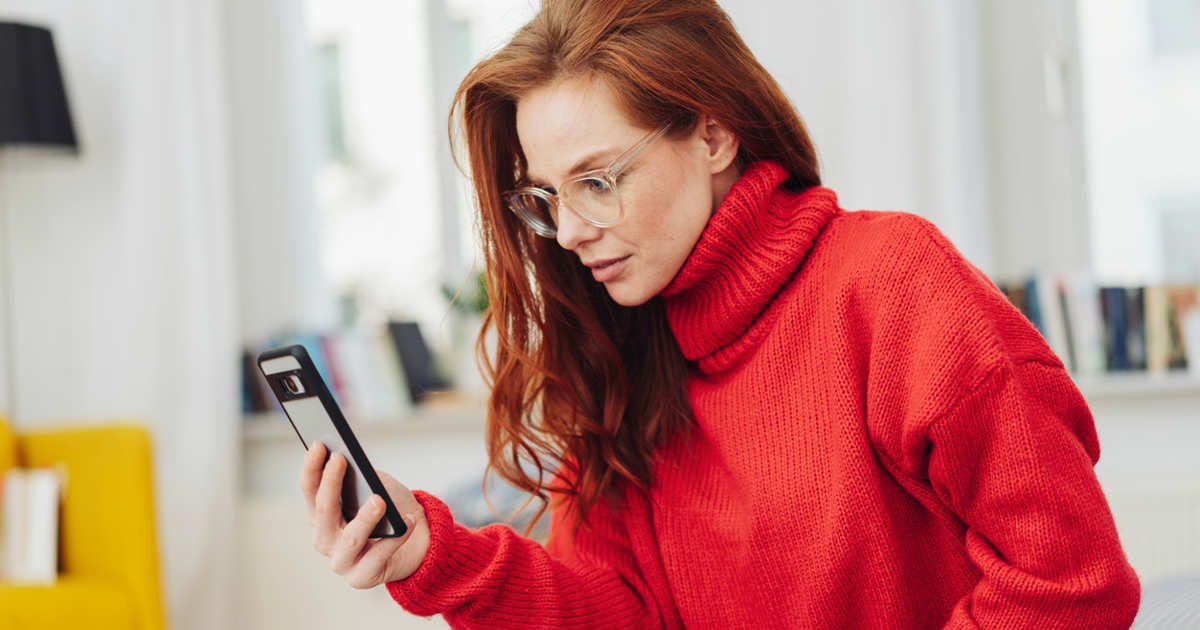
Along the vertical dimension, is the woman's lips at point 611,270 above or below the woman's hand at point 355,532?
above

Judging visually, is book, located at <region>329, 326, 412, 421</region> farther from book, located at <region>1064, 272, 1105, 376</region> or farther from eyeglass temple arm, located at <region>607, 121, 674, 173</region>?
eyeglass temple arm, located at <region>607, 121, 674, 173</region>

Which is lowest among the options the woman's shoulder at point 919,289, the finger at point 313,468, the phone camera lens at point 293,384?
the finger at point 313,468

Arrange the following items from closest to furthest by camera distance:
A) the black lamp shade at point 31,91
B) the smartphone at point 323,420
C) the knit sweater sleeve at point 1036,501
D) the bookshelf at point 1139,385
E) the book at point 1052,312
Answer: the knit sweater sleeve at point 1036,501 → the smartphone at point 323,420 → the bookshelf at point 1139,385 → the book at point 1052,312 → the black lamp shade at point 31,91

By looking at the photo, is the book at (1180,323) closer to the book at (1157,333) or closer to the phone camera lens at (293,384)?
the book at (1157,333)

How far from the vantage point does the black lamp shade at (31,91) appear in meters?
2.92

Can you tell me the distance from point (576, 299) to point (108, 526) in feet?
6.34

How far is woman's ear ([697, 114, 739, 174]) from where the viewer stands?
1198mm

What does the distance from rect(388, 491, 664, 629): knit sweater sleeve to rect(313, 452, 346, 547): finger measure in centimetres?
9

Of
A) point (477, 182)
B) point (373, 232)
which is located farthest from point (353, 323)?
point (477, 182)

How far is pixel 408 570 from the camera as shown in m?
1.16

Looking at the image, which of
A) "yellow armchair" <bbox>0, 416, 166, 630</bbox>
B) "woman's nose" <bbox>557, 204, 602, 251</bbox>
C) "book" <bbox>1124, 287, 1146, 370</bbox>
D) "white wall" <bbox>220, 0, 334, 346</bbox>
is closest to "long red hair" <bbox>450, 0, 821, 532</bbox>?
→ "woman's nose" <bbox>557, 204, 602, 251</bbox>

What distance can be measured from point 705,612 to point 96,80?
9.08 ft

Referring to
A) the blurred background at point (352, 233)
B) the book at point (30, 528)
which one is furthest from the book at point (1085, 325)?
the book at point (30, 528)

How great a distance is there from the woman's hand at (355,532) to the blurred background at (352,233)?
1.21 m
